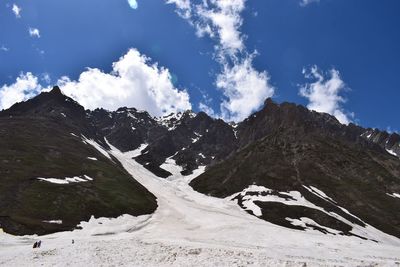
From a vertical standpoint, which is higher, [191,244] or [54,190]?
[54,190]

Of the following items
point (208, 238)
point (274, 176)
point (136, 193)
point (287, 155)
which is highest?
point (287, 155)

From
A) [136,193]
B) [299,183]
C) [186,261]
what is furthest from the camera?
[299,183]

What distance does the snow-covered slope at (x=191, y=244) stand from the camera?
39.5 metres

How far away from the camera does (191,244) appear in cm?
5541

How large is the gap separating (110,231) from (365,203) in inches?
3493

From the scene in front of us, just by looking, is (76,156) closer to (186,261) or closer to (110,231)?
(110,231)

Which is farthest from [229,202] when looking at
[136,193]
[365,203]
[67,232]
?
[67,232]

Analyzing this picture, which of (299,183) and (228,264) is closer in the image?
(228,264)

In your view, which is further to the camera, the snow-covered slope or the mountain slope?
the mountain slope

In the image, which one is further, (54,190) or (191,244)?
(54,190)

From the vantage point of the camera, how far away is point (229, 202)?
447ft

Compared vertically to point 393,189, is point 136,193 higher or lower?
lower

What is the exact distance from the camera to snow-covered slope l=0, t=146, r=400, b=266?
3953cm

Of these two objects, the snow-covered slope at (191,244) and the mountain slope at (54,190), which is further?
the mountain slope at (54,190)
